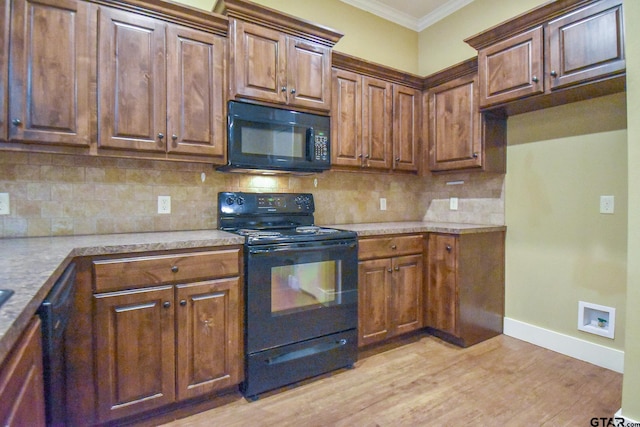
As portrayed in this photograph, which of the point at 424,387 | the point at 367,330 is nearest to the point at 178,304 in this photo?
the point at 367,330

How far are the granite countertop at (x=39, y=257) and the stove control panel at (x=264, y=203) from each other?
0.50 metres

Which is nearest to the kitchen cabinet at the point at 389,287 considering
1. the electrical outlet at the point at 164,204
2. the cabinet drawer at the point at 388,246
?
the cabinet drawer at the point at 388,246

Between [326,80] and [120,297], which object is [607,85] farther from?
[120,297]

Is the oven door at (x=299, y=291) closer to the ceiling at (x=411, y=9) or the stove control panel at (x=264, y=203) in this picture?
the stove control panel at (x=264, y=203)

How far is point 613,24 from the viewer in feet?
6.33

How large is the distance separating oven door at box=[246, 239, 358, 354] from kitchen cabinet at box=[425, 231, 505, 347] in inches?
31.3

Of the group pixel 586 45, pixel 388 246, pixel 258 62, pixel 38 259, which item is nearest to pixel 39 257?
pixel 38 259

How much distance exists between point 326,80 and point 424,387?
218 cm

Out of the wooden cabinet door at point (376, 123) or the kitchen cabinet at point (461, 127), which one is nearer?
the kitchen cabinet at point (461, 127)

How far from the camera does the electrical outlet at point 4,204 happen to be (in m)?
1.86

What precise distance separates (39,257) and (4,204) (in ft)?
2.91

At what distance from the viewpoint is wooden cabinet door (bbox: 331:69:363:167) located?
2674 millimetres

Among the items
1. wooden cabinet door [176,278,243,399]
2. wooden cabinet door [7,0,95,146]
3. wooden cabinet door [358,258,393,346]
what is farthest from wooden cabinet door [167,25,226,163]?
wooden cabinet door [358,258,393,346]

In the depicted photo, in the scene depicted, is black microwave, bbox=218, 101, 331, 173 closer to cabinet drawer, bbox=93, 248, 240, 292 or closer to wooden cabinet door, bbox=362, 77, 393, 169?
wooden cabinet door, bbox=362, 77, 393, 169
